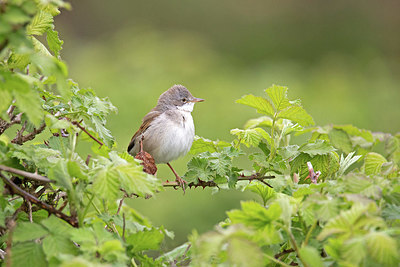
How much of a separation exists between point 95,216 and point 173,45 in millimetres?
7658

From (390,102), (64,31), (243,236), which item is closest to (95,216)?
(243,236)

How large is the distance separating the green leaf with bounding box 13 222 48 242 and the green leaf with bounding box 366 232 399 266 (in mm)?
559

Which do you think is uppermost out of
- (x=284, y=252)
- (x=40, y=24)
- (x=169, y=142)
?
(x=40, y=24)

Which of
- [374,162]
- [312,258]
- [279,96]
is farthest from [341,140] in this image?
[312,258]

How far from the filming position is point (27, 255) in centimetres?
111

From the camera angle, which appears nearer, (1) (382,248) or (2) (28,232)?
(1) (382,248)

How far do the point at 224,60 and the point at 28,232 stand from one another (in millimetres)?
8085

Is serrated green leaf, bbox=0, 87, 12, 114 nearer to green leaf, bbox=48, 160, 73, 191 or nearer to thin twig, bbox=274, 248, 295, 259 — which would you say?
green leaf, bbox=48, 160, 73, 191

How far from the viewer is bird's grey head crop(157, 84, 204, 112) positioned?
324 cm

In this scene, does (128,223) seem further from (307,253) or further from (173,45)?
(173,45)

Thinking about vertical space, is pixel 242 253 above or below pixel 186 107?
above

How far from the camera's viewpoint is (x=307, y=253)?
1.03 meters

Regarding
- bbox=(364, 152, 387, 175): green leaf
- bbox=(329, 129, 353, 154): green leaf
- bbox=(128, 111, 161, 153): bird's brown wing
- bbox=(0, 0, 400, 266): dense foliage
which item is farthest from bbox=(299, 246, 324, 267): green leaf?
bbox=(128, 111, 161, 153): bird's brown wing

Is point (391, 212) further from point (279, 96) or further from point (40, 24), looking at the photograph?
point (40, 24)
